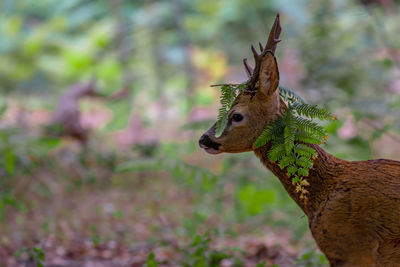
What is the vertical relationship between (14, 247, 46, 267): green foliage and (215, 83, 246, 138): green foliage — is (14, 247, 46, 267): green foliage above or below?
below

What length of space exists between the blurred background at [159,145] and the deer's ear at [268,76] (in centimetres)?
124

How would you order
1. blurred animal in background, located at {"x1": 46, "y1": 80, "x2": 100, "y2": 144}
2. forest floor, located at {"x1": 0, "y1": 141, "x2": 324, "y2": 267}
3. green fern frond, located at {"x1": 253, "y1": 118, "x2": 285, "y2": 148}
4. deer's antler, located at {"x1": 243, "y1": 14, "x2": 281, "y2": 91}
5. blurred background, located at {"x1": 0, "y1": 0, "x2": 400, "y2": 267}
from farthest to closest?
blurred animal in background, located at {"x1": 46, "y1": 80, "x2": 100, "y2": 144}
blurred background, located at {"x1": 0, "y1": 0, "x2": 400, "y2": 267}
forest floor, located at {"x1": 0, "y1": 141, "x2": 324, "y2": 267}
green fern frond, located at {"x1": 253, "y1": 118, "x2": 285, "y2": 148}
deer's antler, located at {"x1": 243, "y1": 14, "x2": 281, "y2": 91}

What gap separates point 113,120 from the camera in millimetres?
12273

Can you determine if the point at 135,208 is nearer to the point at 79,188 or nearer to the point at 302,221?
the point at 79,188

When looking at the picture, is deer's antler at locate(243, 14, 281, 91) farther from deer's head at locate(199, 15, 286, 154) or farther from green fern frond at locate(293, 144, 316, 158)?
green fern frond at locate(293, 144, 316, 158)

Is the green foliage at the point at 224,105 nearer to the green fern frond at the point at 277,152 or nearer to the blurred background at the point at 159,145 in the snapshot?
the green fern frond at the point at 277,152

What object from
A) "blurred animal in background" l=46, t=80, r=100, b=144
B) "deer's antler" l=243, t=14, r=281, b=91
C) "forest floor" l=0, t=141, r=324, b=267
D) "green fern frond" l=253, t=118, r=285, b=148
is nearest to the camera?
"deer's antler" l=243, t=14, r=281, b=91

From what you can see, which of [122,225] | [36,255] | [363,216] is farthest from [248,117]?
[122,225]

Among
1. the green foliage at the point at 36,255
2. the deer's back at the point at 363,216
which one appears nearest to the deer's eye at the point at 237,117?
the deer's back at the point at 363,216

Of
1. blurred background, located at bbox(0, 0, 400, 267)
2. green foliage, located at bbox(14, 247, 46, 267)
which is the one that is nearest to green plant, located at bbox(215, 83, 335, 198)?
blurred background, located at bbox(0, 0, 400, 267)

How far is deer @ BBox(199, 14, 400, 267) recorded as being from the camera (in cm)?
209

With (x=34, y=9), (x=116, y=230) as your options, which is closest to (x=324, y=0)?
(x=116, y=230)

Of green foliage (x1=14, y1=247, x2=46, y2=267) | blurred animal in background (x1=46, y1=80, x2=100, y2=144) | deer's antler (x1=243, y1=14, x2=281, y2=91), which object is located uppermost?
blurred animal in background (x1=46, y1=80, x2=100, y2=144)

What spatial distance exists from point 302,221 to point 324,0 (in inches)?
153
